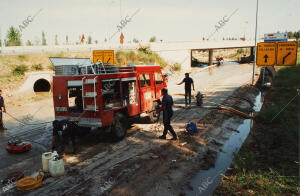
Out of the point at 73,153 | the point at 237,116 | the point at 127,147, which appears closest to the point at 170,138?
the point at 127,147

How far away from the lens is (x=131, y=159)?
22.5 feet

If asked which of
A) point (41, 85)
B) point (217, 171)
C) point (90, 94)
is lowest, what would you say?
point (217, 171)

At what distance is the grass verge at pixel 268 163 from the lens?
498 cm

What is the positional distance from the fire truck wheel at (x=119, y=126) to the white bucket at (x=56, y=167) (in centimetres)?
256

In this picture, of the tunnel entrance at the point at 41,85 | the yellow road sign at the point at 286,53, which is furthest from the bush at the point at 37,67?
the yellow road sign at the point at 286,53

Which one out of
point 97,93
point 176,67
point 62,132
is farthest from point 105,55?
point 176,67

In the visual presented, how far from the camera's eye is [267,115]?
411 inches

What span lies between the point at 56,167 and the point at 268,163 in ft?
19.1

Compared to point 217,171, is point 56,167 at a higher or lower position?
higher

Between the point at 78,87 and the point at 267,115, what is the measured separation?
338 inches

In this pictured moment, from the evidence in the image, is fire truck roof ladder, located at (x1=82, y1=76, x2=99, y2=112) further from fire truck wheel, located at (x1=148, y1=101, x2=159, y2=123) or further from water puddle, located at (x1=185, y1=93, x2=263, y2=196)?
water puddle, located at (x1=185, y1=93, x2=263, y2=196)

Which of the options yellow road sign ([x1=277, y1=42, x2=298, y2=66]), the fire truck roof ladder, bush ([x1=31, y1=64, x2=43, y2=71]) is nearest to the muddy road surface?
the fire truck roof ladder

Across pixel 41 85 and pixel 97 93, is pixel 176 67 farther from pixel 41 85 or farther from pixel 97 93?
pixel 97 93

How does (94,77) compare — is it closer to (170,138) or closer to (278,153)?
(170,138)
